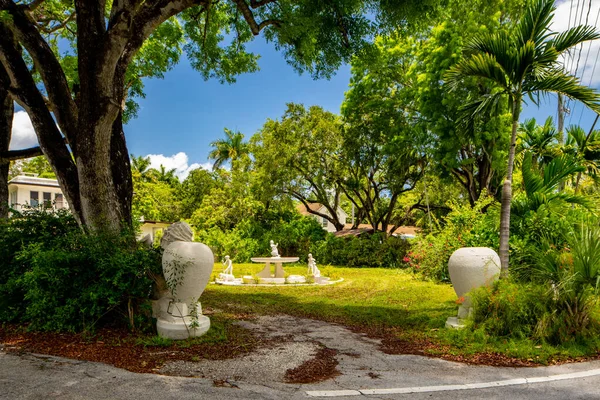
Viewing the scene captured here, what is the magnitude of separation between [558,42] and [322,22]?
4135mm

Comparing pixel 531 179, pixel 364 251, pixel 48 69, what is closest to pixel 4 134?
pixel 48 69

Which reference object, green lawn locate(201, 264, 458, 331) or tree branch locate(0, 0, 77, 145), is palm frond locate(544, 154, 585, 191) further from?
tree branch locate(0, 0, 77, 145)

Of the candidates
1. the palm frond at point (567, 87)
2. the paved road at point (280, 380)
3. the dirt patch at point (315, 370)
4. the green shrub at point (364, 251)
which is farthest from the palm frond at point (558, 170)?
the green shrub at point (364, 251)

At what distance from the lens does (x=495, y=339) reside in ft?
19.6

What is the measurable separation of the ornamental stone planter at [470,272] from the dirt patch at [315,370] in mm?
2373

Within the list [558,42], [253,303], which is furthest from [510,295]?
[253,303]

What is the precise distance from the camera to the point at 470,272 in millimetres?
6641

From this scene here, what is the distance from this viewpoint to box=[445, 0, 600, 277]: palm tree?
23.0 ft

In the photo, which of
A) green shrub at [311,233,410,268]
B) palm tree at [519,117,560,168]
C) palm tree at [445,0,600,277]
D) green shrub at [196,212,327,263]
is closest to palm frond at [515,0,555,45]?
palm tree at [445,0,600,277]

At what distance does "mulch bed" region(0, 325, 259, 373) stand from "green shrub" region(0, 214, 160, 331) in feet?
0.67

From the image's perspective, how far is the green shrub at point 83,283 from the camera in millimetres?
5871

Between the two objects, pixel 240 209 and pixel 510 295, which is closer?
pixel 510 295

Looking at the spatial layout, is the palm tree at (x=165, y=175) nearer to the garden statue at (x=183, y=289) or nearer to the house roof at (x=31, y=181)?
the house roof at (x=31, y=181)

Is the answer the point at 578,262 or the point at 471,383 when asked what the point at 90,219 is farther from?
the point at 578,262
